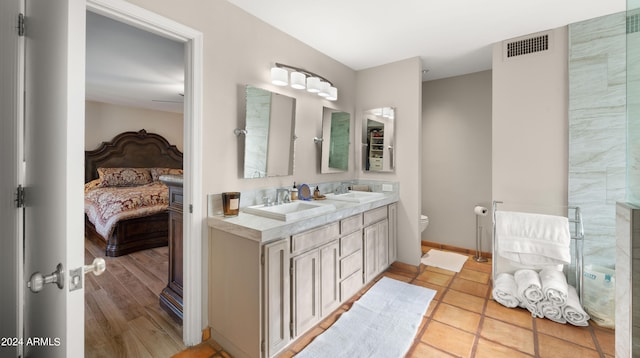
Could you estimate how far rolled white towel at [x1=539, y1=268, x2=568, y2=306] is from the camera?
2.11m

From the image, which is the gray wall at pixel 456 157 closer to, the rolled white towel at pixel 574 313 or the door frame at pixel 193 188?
the rolled white towel at pixel 574 313

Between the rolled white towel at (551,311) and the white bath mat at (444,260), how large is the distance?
987 millimetres

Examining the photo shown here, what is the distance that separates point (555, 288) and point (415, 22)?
250 cm

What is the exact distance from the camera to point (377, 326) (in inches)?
80.7

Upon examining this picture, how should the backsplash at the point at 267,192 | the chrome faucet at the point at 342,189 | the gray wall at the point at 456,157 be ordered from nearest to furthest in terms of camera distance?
the backsplash at the point at 267,192
the chrome faucet at the point at 342,189
the gray wall at the point at 456,157

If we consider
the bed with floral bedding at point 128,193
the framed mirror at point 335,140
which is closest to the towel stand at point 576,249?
the framed mirror at point 335,140

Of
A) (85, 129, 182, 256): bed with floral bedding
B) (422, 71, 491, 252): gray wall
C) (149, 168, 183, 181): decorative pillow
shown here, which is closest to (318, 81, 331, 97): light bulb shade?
(422, 71, 491, 252): gray wall

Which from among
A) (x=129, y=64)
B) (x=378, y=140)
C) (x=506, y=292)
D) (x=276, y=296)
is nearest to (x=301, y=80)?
(x=378, y=140)

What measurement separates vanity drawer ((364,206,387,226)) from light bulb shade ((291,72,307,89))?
1367 mm

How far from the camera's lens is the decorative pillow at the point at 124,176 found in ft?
16.4

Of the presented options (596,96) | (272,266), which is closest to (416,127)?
(596,96)

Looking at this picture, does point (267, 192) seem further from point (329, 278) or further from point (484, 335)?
point (484, 335)

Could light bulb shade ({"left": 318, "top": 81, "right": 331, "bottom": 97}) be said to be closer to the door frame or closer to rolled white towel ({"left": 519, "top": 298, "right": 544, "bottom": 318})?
the door frame

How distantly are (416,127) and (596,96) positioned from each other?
4.86 feet
